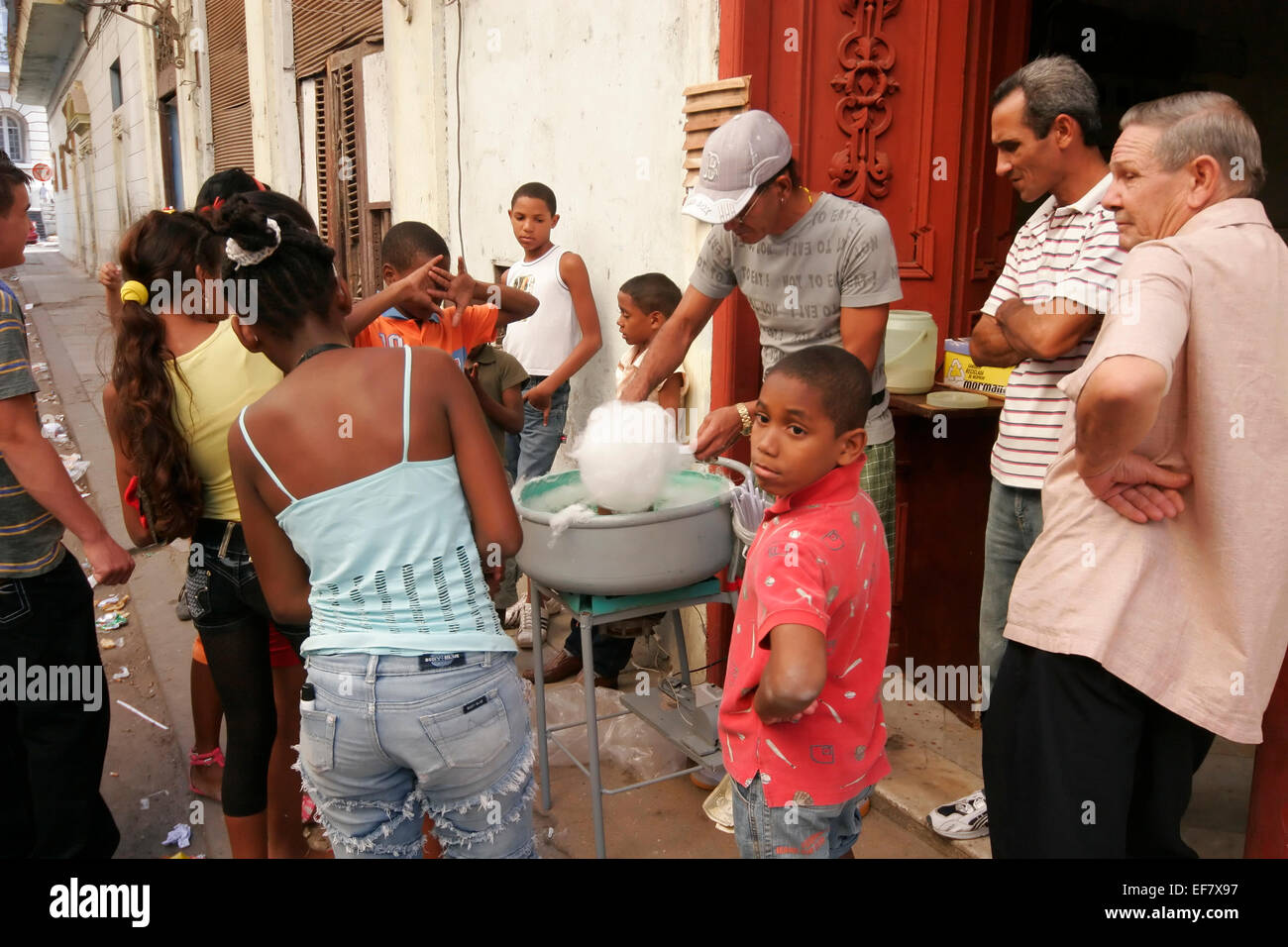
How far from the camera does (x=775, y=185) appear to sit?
8.94ft

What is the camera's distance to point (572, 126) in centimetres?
512

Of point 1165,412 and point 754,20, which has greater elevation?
point 754,20

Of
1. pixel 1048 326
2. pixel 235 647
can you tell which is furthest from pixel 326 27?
pixel 1048 326

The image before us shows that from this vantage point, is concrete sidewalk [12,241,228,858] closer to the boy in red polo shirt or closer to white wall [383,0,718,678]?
the boy in red polo shirt

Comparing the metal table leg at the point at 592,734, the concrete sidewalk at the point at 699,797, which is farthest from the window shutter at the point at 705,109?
the concrete sidewalk at the point at 699,797

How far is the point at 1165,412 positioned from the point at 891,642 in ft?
7.15

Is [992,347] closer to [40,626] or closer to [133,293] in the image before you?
[133,293]

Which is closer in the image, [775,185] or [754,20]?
[775,185]

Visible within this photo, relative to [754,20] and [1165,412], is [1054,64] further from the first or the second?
[754,20]

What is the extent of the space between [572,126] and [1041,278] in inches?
131

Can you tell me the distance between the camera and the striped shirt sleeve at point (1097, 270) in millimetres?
2246

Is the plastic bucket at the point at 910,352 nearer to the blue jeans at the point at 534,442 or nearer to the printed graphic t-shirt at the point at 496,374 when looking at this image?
the printed graphic t-shirt at the point at 496,374

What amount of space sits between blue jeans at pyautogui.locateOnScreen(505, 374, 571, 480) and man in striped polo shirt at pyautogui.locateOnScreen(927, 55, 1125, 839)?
2.63 m

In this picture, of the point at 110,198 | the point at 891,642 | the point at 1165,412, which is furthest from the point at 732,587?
the point at 110,198
